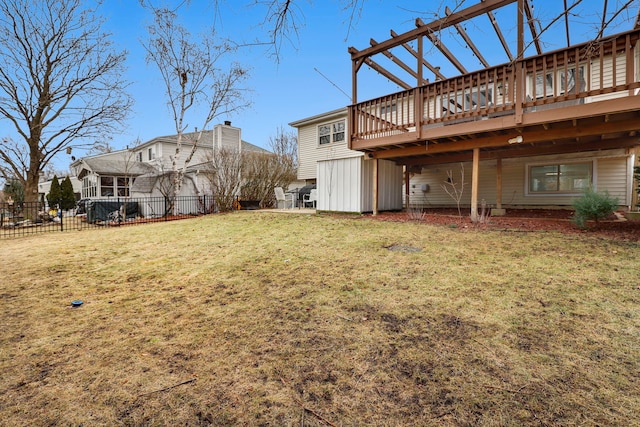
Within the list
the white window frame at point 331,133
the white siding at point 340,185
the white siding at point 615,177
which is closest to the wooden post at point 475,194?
the white siding at point 340,185

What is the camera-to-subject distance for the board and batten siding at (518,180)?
31.1ft

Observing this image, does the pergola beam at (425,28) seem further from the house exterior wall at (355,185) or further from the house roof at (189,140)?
the house roof at (189,140)

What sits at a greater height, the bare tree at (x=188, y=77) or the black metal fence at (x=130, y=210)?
the bare tree at (x=188, y=77)

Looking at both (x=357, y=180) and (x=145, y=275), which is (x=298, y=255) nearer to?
(x=145, y=275)

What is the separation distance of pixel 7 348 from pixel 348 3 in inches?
166

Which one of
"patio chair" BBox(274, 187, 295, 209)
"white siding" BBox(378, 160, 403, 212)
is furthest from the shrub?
"patio chair" BBox(274, 187, 295, 209)

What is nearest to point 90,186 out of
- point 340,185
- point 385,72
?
point 340,185

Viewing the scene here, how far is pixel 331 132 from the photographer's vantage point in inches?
636

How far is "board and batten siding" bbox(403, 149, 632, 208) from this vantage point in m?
9.49

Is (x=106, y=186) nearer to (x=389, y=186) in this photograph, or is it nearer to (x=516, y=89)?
(x=389, y=186)

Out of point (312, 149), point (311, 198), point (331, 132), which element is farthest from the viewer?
point (312, 149)

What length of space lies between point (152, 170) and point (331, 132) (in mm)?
13504

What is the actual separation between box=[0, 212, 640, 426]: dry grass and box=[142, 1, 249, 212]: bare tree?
11.8m

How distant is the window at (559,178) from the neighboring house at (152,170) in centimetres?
1488
